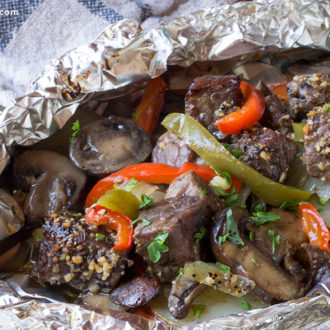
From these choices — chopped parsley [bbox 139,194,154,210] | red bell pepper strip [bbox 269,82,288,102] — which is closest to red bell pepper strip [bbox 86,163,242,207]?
chopped parsley [bbox 139,194,154,210]

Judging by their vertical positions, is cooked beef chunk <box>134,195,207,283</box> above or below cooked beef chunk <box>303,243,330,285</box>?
above

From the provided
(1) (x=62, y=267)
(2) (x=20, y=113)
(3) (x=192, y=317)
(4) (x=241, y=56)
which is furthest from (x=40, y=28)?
(3) (x=192, y=317)

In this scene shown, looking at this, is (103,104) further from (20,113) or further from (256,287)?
(256,287)

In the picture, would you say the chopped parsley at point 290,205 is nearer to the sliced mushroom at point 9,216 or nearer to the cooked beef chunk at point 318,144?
the cooked beef chunk at point 318,144

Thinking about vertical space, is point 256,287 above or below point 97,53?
below

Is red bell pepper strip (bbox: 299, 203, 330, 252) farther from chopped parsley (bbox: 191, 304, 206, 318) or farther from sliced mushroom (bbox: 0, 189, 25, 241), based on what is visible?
sliced mushroom (bbox: 0, 189, 25, 241)

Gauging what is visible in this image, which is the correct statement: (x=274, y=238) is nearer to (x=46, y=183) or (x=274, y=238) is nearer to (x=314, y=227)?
(x=314, y=227)
